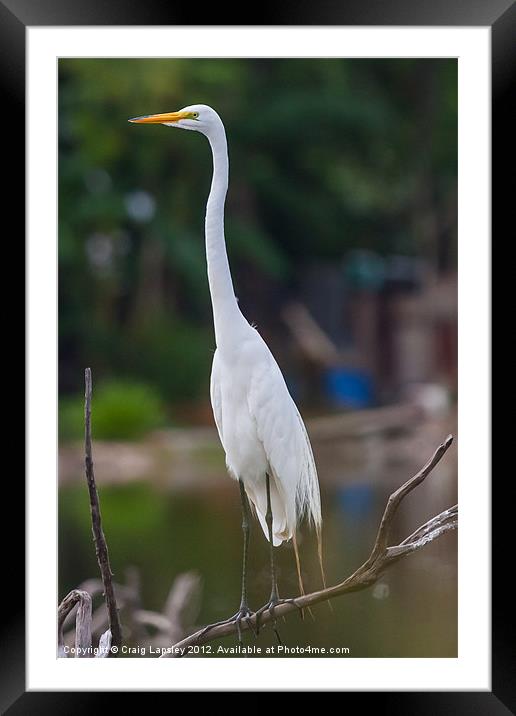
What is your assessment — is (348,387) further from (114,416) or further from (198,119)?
(198,119)

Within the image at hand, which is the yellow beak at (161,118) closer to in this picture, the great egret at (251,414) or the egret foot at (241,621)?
the great egret at (251,414)

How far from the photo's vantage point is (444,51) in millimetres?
2039

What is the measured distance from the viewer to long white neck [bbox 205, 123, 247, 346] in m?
2.08

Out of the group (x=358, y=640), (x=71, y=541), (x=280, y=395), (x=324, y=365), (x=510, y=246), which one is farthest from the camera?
(x=324, y=365)

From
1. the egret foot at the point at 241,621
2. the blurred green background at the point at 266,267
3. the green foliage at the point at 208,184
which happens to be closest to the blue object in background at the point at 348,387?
the blurred green background at the point at 266,267

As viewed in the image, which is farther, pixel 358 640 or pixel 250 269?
pixel 250 269

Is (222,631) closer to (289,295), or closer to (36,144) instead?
(36,144)

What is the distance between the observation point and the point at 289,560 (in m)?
3.40

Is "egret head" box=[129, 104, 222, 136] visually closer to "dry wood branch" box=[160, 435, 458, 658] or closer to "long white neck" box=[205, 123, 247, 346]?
"long white neck" box=[205, 123, 247, 346]

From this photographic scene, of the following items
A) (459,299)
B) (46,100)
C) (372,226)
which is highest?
(372,226)

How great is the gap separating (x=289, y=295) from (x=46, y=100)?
20.6 feet

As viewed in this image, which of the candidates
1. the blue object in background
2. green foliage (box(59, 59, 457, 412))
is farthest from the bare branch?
the blue object in background

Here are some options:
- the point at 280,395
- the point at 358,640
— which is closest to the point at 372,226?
the point at 358,640

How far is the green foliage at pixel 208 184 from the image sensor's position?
290 inches
